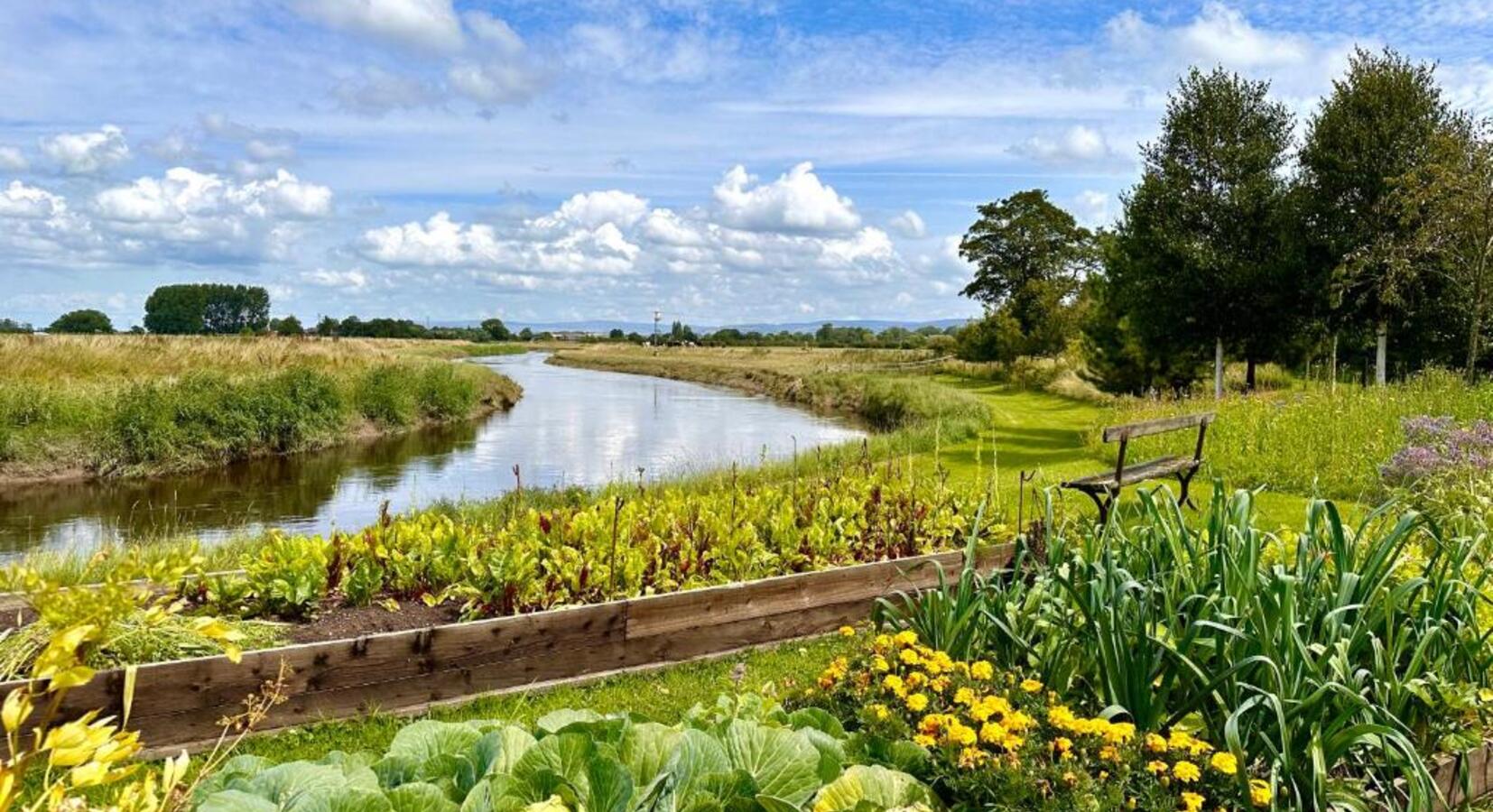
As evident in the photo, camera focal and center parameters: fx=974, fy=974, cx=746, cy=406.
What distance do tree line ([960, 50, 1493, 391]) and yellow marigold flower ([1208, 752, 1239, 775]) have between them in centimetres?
1575

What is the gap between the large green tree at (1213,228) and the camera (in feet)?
59.6

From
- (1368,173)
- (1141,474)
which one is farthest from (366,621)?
(1368,173)

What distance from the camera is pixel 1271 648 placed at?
2.92 meters

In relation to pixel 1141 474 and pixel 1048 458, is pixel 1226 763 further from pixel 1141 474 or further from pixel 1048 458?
pixel 1048 458

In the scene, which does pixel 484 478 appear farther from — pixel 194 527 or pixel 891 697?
pixel 891 697

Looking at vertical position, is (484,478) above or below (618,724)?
below

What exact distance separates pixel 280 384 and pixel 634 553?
18686 mm

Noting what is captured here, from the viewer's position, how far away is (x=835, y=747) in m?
2.58

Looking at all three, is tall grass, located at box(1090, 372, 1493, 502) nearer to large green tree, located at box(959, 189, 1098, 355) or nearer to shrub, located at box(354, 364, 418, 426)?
shrub, located at box(354, 364, 418, 426)

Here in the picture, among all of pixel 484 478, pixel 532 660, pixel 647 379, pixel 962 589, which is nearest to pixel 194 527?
pixel 484 478

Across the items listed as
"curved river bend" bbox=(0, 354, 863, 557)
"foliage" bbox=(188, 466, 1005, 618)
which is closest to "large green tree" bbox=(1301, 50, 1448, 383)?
"curved river bend" bbox=(0, 354, 863, 557)

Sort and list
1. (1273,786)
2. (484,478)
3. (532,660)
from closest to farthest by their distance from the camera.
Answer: (1273,786)
(532,660)
(484,478)

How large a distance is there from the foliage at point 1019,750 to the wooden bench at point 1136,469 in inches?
157

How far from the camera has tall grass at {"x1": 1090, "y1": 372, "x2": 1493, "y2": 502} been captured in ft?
35.2
